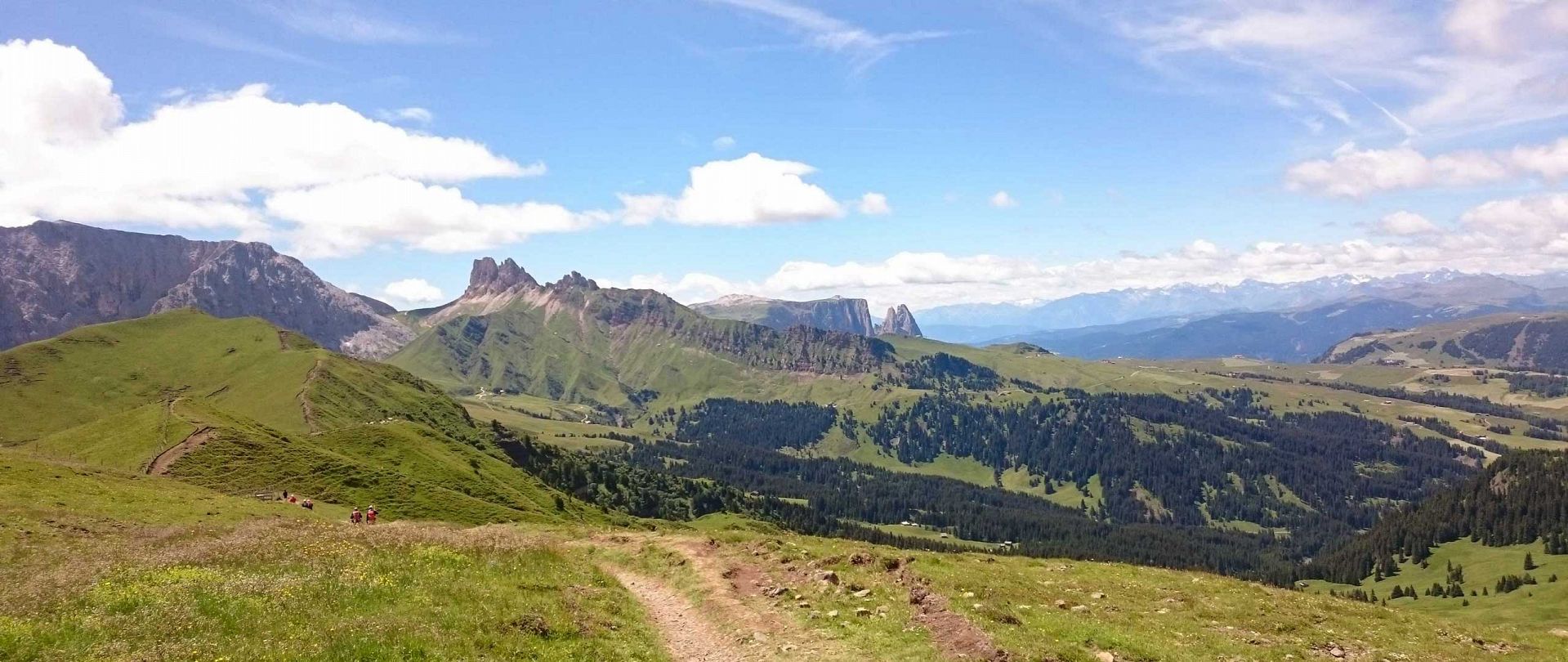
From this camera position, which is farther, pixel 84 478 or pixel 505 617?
pixel 84 478

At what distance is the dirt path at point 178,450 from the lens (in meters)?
95.1

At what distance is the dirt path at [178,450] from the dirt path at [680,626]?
265 ft

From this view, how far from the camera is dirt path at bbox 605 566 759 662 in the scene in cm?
3148

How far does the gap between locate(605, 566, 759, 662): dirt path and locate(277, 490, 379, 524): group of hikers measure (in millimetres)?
36423

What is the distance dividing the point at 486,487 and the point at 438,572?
330 ft

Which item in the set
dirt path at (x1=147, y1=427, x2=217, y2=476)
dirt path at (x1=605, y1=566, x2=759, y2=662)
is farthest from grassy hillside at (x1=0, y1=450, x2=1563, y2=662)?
dirt path at (x1=147, y1=427, x2=217, y2=476)

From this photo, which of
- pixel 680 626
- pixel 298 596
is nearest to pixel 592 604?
pixel 680 626

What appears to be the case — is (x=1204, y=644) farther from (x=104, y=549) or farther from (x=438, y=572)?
(x=104, y=549)

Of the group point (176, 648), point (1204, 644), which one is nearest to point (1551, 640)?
point (1204, 644)

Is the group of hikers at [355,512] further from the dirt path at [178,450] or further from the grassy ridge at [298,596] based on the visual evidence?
the grassy ridge at [298,596]

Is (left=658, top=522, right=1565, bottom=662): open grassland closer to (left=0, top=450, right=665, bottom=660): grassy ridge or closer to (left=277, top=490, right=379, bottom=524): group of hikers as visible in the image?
(left=0, top=450, right=665, bottom=660): grassy ridge

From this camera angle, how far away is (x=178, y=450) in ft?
331

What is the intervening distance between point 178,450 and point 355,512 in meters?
51.1

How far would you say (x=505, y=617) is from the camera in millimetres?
29922
